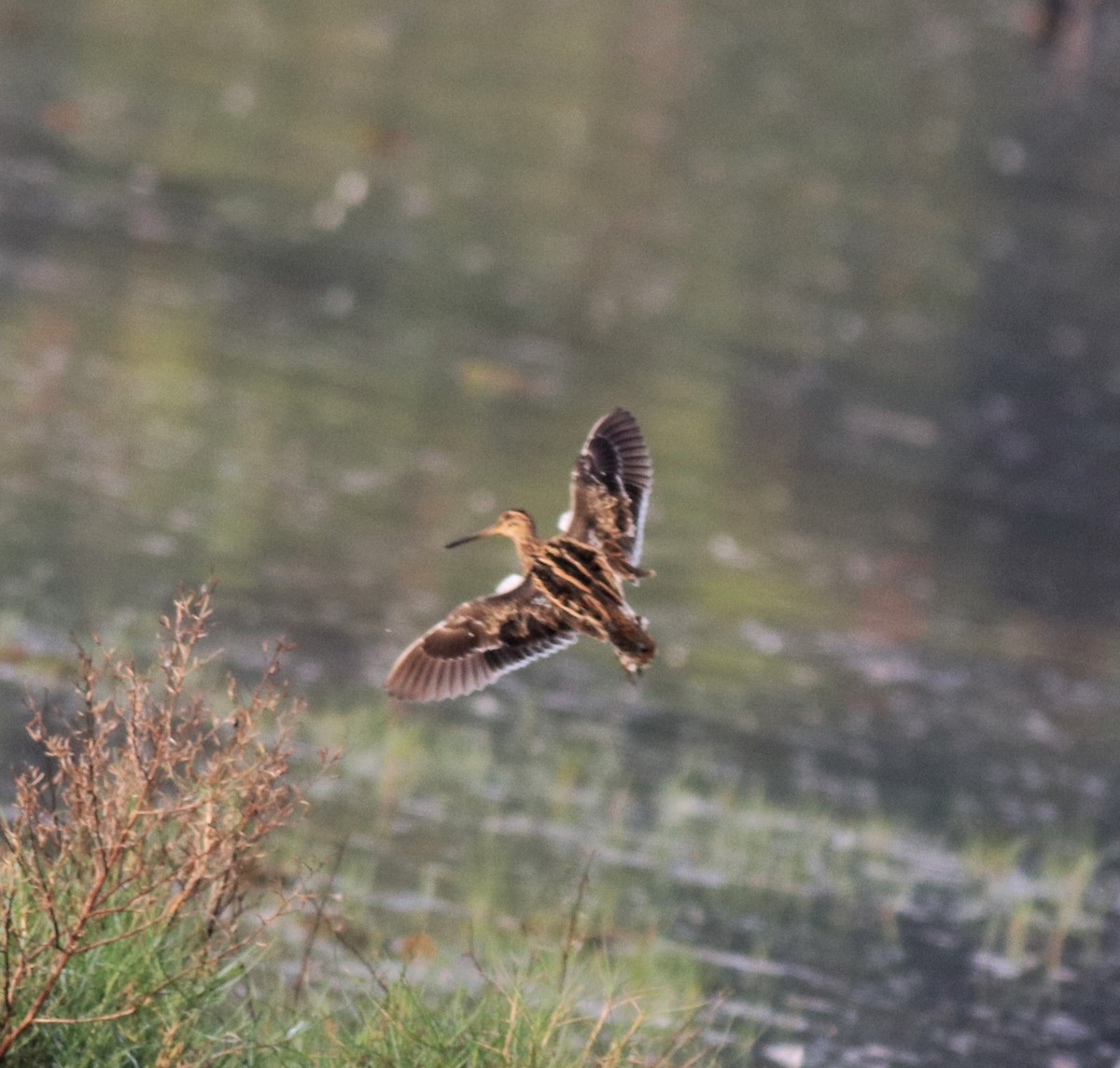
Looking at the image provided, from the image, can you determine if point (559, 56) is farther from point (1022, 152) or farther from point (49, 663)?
point (49, 663)

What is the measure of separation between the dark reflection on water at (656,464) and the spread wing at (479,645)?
1.94 metres

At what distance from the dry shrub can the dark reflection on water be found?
7.00ft

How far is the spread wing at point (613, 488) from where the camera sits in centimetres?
527

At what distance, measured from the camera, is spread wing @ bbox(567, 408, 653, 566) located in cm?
527

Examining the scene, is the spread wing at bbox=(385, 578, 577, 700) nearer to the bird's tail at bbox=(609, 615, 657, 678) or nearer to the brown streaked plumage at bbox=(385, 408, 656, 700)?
the brown streaked plumage at bbox=(385, 408, 656, 700)

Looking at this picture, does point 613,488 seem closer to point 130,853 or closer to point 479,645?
point 479,645

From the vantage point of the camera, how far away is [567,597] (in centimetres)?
484

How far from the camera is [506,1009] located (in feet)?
17.9

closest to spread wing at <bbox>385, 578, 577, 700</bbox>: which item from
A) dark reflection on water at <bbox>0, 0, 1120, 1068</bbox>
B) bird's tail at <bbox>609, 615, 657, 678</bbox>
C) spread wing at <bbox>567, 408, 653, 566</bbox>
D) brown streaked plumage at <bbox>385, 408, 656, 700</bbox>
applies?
brown streaked plumage at <bbox>385, 408, 656, 700</bbox>

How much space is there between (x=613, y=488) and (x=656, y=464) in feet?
34.5

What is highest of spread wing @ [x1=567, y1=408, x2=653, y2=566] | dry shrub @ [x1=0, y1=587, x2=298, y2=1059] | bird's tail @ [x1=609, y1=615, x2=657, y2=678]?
spread wing @ [x1=567, y1=408, x2=653, y2=566]

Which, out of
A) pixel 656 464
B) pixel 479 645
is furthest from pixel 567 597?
pixel 656 464

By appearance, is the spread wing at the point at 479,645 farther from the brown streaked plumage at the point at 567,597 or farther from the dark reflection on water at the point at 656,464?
the dark reflection on water at the point at 656,464

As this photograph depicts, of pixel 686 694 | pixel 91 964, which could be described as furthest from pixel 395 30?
pixel 91 964
